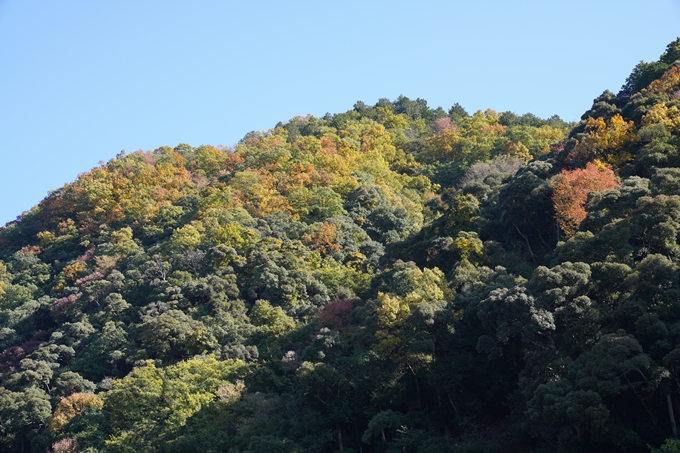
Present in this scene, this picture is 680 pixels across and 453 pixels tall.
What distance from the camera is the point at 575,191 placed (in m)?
39.0

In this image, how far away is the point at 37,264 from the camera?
63500 mm

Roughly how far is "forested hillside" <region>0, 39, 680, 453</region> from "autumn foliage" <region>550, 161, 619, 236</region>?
0.12m

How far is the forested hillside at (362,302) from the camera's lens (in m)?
29.1

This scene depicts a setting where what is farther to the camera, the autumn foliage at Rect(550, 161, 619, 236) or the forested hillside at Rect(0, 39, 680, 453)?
the autumn foliage at Rect(550, 161, 619, 236)

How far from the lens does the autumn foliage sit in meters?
38.5

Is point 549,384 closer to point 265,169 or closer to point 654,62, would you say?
point 654,62

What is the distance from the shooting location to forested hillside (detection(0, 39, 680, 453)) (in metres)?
29.1

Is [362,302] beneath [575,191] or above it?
beneath

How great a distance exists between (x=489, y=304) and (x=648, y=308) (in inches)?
244

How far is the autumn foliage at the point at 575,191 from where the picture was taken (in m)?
38.5

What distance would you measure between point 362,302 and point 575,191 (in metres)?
12.4

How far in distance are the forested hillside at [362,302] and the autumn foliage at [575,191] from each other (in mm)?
117

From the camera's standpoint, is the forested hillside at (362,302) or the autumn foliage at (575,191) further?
the autumn foliage at (575,191)

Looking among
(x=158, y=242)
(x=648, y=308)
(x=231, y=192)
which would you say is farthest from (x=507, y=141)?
(x=648, y=308)
